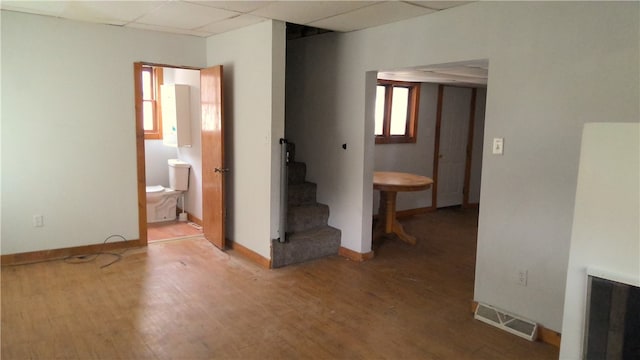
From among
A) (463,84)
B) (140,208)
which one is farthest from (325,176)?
(463,84)

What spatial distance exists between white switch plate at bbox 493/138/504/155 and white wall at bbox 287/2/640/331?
33mm

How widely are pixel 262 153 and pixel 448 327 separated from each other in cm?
219

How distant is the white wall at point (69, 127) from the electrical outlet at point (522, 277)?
3685 mm

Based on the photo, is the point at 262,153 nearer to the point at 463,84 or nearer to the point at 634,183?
the point at 634,183

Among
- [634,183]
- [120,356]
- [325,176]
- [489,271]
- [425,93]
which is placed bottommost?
[120,356]

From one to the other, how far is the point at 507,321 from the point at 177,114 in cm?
443

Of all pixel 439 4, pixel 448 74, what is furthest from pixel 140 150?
pixel 448 74

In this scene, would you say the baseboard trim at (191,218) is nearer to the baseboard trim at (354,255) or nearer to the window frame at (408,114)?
the baseboard trim at (354,255)

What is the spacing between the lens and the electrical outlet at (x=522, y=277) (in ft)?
9.77

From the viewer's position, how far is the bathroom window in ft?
20.7

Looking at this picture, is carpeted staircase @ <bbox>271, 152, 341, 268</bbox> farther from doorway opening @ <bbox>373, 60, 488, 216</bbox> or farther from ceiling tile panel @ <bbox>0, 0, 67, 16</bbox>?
ceiling tile panel @ <bbox>0, 0, 67, 16</bbox>

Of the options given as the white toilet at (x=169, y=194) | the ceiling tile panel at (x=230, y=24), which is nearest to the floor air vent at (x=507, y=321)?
the ceiling tile panel at (x=230, y=24)

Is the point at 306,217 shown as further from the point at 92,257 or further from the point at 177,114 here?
the point at 177,114

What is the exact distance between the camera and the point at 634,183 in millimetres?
1728
